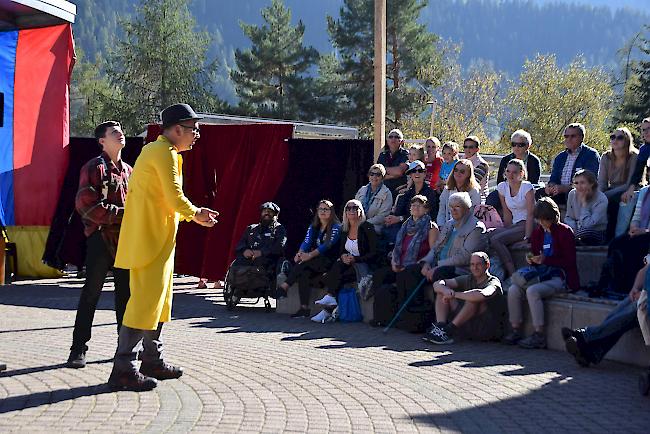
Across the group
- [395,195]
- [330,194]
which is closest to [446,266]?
[395,195]

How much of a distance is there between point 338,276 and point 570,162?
123 inches

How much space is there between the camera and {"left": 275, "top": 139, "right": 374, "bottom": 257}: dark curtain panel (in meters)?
13.9

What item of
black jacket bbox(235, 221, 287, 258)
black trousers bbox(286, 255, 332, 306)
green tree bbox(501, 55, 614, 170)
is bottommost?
black trousers bbox(286, 255, 332, 306)

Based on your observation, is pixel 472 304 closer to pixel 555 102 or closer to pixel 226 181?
pixel 226 181

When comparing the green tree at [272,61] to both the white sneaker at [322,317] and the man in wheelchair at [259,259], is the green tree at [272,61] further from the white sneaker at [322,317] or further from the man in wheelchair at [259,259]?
the white sneaker at [322,317]

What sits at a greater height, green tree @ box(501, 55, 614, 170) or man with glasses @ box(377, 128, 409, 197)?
green tree @ box(501, 55, 614, 170)

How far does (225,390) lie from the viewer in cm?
698

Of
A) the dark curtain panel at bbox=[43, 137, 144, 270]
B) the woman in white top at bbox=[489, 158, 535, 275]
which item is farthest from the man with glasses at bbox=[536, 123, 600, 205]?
the dark curtain panel at bbox=[43, 137, 144, 270]

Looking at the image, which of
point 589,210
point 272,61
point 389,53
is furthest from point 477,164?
point 272,61

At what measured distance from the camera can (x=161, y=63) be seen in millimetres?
57656

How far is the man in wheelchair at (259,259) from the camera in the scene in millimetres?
12734

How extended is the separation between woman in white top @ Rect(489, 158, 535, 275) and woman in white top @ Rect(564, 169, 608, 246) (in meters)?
0.54

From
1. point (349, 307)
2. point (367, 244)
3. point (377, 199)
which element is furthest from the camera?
point (377, 199)

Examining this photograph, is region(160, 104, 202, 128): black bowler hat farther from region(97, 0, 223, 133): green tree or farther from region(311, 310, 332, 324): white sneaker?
region(97, 0, 223, 133): green tree
